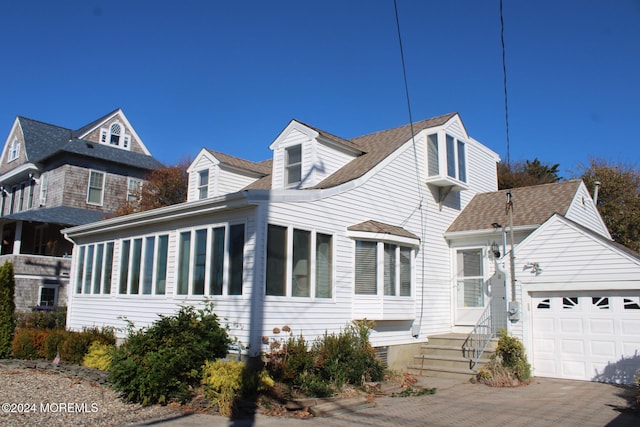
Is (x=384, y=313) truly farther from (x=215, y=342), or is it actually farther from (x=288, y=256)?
(x=215, y=342)

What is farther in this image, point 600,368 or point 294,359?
point 600,368

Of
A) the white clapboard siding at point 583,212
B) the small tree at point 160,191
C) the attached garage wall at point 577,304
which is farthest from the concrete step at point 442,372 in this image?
the small tree at point 160,191

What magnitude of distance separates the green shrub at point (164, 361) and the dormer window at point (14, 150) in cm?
2813

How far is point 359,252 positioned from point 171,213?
4.78m

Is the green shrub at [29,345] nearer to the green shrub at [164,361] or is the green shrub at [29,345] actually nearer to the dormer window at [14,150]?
the green shrub at [164,361]

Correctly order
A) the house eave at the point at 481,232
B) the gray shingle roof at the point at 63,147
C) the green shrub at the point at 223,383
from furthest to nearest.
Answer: the gray shingle roof at the point at 63,147 < the house eave at the point at 481,232 < the green shrub at the point at 223,383

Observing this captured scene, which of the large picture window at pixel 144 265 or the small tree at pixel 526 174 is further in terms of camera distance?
the small tree at pixel 526 174

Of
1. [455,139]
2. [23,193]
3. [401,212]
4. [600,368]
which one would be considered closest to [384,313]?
[401,212]

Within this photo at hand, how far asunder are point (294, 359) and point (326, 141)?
7.30 meters

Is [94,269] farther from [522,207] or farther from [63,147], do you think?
[63,147]

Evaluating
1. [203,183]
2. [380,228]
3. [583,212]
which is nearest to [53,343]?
[203,183]

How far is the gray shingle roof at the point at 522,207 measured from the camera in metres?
15.0

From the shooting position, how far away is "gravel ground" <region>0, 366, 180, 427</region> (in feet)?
25.8

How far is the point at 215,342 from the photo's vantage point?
398 inches
